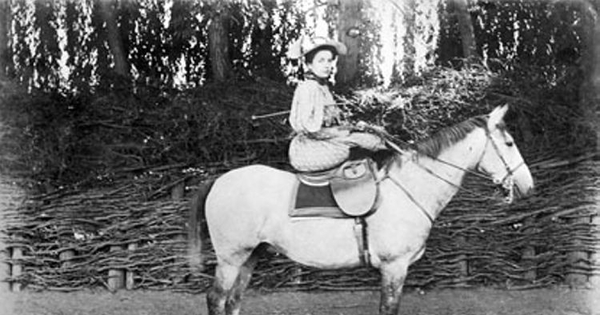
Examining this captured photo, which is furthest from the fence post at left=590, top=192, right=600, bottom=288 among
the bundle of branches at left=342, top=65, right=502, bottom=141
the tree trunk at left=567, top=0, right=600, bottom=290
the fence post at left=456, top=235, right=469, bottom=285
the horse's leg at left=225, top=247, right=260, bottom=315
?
the horse's leg at left=225, top=247, right=260, bottom=315

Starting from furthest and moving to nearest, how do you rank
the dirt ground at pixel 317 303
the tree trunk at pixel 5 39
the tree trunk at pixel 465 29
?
the tree trunk at pixel 5 39, the tree trunk at pixel 465 29, the dirt ground at pixel 317 303

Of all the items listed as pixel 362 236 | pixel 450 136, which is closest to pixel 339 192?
pixel 362 236

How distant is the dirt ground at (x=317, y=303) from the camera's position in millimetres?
5227

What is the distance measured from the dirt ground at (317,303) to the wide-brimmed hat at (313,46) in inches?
73.1

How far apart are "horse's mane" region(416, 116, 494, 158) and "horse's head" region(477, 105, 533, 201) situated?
0.07 meters

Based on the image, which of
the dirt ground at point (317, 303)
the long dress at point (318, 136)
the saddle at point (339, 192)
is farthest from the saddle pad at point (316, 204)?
the dirt ground at point (317, 303)

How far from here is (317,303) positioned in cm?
537

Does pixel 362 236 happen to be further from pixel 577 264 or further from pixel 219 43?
pixel 577 264

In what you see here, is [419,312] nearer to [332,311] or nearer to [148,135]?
[332,311]

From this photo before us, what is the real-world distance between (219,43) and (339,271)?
1.94 meters

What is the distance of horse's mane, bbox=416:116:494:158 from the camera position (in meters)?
4.38

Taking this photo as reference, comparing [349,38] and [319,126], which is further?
[349,38]

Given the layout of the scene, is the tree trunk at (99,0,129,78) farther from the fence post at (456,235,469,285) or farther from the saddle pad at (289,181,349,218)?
the fence post at (456,235,469,285)

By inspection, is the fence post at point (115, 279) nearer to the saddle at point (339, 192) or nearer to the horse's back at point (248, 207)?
the horse's back at point (248, 207)
